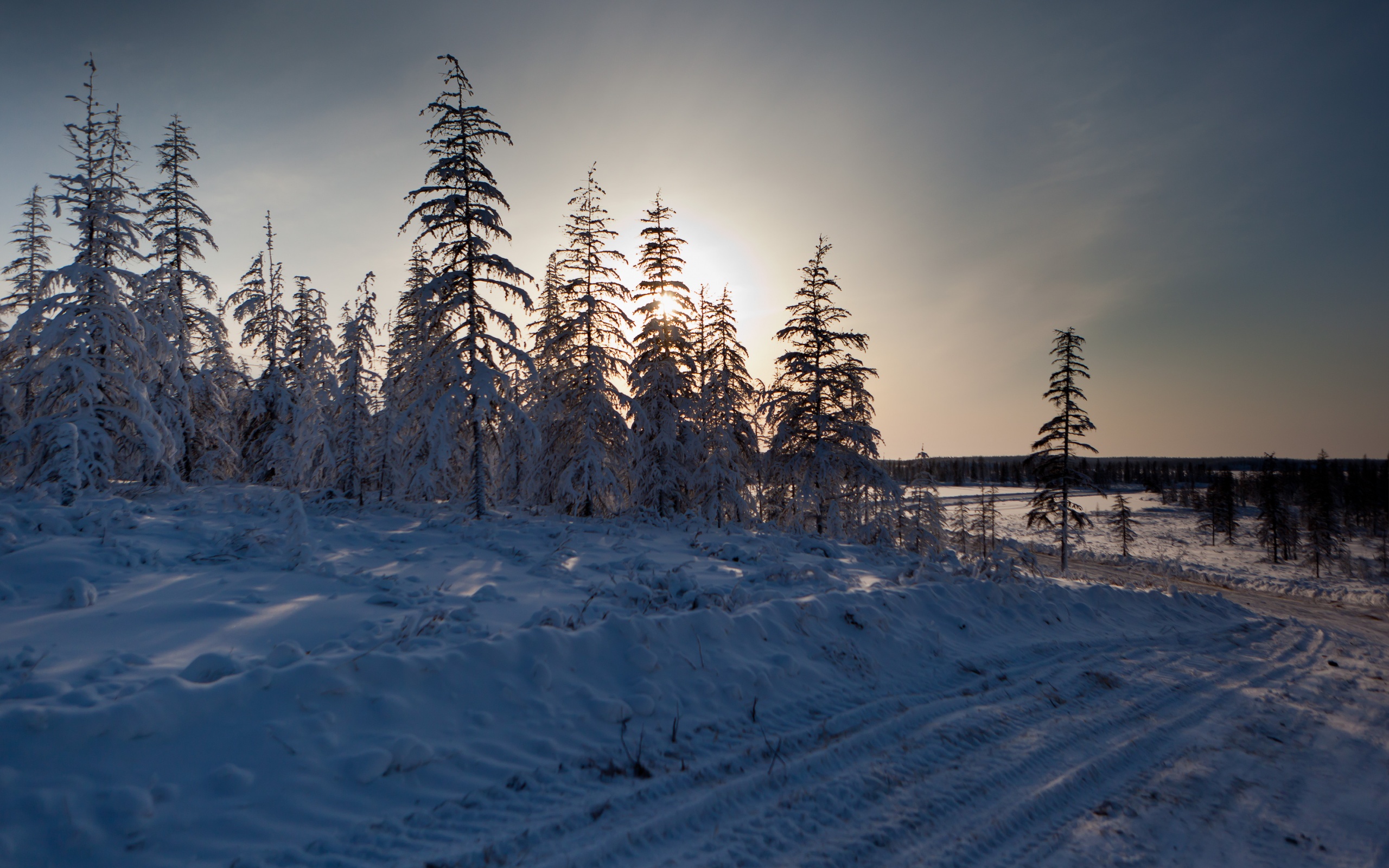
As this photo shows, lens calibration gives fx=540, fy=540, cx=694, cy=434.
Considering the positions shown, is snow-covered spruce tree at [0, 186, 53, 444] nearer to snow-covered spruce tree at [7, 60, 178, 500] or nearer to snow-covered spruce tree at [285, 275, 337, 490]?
snow-covered spruce tree at [7, 60, 178, 500]

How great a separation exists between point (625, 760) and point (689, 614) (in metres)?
2.10

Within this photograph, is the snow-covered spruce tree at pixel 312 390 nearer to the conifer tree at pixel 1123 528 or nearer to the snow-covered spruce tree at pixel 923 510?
the snow-covered spruce tree at pixel 923 510

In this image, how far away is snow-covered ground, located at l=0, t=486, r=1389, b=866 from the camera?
3248 millimetres

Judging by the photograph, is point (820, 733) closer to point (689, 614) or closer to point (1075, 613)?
point (689, 614)

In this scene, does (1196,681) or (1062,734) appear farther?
(1196,681)

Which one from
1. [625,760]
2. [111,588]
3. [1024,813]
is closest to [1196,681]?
[1024,813]

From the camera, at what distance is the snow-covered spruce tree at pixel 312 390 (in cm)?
2123

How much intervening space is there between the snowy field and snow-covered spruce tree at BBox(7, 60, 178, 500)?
44.7m

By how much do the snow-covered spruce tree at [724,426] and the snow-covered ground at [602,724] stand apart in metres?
9.82

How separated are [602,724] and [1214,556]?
74.3 meters

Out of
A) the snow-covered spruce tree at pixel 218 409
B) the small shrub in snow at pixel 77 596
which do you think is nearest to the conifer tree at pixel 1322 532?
the small shrub in snow at pixel 77 596

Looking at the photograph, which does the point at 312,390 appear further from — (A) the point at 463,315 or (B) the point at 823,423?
(B) the point at 823,423

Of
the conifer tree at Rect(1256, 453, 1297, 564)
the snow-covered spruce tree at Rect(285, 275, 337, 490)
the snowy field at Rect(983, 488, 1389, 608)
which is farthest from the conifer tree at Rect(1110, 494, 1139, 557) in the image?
the snow-covered spruce tree at Rect(285, 275, 337, 490)

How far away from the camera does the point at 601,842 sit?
3.29 metres
